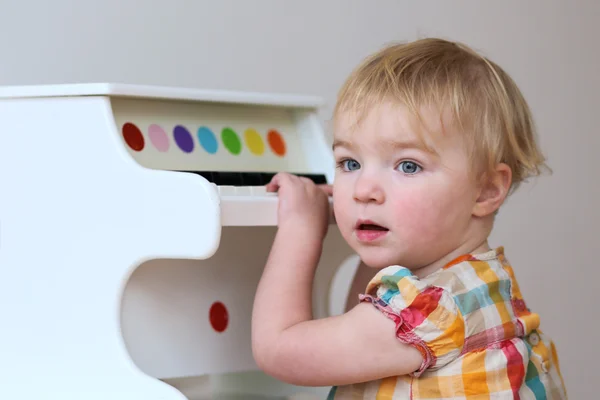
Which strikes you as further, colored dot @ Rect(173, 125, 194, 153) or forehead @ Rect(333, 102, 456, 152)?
colored dot @ Rect(173, 125, 194, 153)

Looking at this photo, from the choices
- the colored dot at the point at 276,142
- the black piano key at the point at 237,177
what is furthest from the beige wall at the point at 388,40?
the black piano key at the point at 237,177

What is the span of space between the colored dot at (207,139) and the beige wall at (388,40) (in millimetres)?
455

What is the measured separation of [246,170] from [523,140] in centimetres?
46

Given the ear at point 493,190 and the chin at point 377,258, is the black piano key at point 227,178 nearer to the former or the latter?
the chin at point 377,258

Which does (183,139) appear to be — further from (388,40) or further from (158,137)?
(388,40)

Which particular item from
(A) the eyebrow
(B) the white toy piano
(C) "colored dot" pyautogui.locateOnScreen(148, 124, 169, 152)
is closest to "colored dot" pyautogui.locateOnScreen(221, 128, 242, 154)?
(B) the white toy piano

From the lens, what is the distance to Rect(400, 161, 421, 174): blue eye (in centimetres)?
129

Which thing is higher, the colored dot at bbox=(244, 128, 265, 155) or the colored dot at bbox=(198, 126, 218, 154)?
the colored dot at bbox=(198, 126, 218, 154)

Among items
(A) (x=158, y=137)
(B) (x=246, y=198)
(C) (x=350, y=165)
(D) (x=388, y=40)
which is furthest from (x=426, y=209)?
(D) (x=388, y=40)

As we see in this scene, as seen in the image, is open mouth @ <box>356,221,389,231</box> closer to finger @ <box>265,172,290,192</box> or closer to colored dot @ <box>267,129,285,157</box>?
finger @ <box>265,172,290,192</box>

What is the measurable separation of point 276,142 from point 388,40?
0.84 meters

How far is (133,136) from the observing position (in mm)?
1440

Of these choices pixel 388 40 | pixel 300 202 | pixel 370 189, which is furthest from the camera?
pixel 388 40

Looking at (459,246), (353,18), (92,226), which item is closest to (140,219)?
(92,226)
